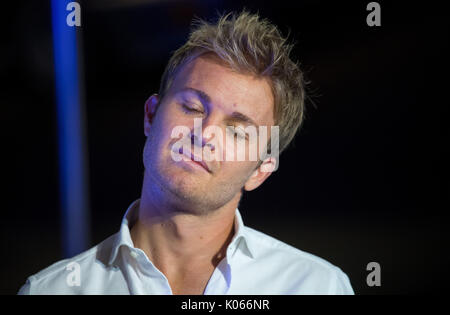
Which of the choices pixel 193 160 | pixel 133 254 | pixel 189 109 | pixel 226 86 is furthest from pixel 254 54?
pixel 133 254

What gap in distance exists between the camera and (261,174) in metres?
1.59

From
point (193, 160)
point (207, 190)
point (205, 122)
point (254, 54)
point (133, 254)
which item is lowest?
point (133, 254)

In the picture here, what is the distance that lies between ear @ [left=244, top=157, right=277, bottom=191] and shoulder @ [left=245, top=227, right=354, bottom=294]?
0.20 meters

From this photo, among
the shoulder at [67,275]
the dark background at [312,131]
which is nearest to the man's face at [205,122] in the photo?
the dark background at [312,131]

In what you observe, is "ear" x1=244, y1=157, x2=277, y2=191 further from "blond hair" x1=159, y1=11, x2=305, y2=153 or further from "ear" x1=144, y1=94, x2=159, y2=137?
"ear" x1=144, y1=94, x2=159, y2=137

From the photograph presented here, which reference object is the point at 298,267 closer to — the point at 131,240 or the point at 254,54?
→ the point at 131,240

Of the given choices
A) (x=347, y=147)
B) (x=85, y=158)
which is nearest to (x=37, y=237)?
(x=85, y=158)

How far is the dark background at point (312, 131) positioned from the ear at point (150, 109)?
0.32 ft

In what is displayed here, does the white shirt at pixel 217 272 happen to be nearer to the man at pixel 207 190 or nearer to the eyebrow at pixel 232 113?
the man at pixel 207 190

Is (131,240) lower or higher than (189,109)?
lower

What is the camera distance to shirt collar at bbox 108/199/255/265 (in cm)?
138

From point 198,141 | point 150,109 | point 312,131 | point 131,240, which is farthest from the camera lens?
point 312,131

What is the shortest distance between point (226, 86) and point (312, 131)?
1.77 ft

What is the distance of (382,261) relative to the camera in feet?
5.50
